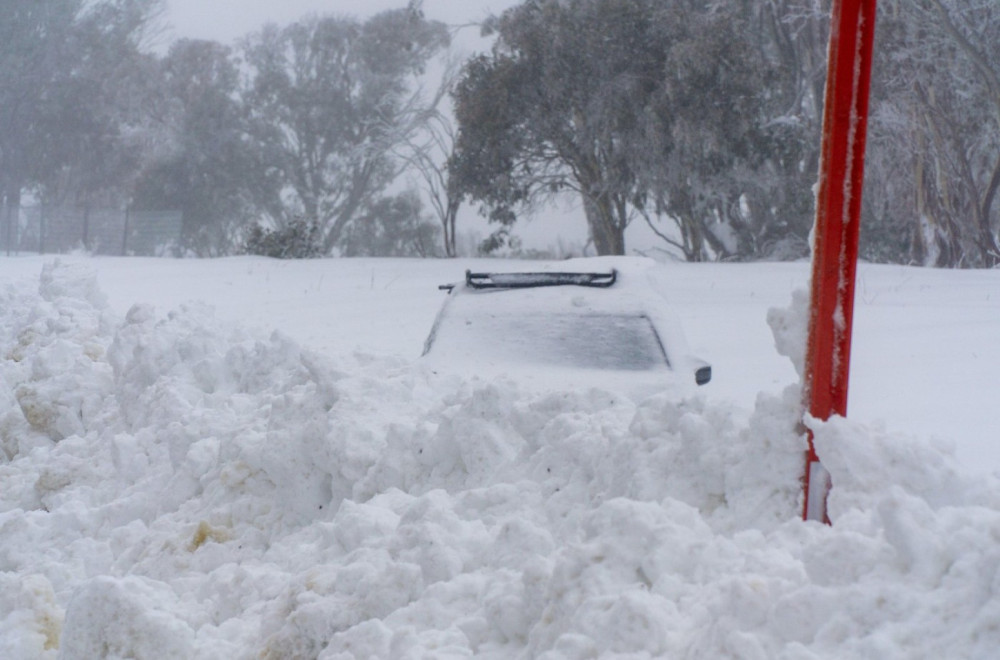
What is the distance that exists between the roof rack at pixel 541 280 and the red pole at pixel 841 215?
9.98 feet

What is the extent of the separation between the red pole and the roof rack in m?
3.04

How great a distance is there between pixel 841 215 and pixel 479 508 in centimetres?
125

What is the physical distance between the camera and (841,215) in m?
2.52

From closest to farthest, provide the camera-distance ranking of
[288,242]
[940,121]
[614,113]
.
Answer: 1. [614,113]
2. [940,121]
3. [288,242]

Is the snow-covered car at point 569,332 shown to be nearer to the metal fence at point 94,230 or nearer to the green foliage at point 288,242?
the green foliage at point 288,242

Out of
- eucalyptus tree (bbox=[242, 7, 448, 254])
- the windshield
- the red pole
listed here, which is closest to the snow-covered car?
the windshield

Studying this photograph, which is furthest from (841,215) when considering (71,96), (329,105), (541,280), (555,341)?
(71,96)

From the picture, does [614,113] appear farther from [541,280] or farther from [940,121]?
[541,280]

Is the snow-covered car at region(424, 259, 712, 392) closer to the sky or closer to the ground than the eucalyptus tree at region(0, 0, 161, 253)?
closer to the ground

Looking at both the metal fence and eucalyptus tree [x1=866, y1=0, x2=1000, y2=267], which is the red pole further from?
the metal fence

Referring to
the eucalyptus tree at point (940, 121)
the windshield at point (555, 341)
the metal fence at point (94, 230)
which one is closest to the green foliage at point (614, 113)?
the eucalyptus tree at point (940, 121)

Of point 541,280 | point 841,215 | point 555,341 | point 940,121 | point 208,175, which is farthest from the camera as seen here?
point 208,175

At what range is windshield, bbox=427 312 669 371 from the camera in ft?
16.4

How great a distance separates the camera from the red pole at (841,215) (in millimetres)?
2514
